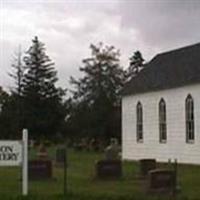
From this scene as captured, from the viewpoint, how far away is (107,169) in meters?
34.1

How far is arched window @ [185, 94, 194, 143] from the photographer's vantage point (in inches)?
1930

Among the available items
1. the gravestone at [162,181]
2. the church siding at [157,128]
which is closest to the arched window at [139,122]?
the church siding at [157,128]

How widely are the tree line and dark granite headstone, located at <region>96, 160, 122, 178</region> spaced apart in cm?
5369

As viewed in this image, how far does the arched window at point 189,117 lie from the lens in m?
49.0

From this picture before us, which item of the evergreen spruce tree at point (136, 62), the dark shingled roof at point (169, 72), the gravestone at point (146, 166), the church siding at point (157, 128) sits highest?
the evergreen spruce tree at point (136, 62)

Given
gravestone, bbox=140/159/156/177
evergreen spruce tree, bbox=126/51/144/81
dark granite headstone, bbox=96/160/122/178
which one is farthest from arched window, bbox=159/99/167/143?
evergreen spruce tree, bbox=126/51/144/81

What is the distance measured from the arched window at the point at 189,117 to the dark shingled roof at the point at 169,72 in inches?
46.4

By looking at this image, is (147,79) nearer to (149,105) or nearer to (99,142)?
(149,105)

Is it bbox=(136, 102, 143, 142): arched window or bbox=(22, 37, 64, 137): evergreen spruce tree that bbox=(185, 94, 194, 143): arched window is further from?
bbox=(22, 37, 64, 137): evergreen spruce tree

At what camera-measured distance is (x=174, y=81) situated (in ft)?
169

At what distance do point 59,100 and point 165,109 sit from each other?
48.3 meters

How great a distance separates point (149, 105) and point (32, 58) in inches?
1995

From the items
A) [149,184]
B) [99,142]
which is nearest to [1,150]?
[149,184]

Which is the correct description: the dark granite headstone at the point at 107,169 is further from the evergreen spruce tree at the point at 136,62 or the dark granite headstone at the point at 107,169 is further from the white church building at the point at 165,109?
the evergreen spruce tree at the point at 136,62
